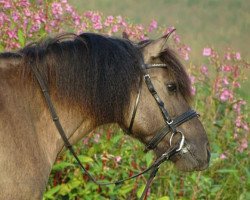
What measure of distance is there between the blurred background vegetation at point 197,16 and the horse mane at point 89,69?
15.7ft

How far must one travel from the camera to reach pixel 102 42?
12.0ft

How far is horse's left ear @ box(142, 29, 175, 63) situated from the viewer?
362 cm

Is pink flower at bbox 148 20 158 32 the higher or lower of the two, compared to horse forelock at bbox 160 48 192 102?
higher

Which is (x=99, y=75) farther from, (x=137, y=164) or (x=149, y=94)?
(x=137, y=164)

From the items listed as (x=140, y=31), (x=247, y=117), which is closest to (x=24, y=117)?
(x=140, y=31)

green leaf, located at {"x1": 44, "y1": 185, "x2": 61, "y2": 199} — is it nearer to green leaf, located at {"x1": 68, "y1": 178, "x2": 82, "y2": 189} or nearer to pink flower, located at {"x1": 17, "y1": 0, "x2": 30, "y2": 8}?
green leaf, located at {"x1": 68, "y1": 178, "x2": 82, "y2": 189}

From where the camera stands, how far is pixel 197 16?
1160 centimetres

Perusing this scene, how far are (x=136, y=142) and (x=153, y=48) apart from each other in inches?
77.3

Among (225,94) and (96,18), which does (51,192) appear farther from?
(225,94)

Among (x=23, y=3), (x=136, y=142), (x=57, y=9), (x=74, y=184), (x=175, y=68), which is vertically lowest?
(x=74, y=184)

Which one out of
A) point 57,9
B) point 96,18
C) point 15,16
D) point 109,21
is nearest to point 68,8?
point 57,9

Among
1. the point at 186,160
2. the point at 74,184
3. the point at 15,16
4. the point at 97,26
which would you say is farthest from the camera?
the point at 97,26

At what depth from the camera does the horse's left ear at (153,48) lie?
11.9 ft

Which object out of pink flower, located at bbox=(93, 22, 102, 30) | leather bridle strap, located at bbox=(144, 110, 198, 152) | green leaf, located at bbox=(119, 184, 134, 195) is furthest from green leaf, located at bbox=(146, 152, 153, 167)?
pink flower, located at bbox=(93, 22, 102, 30)
